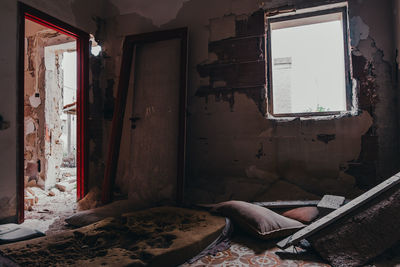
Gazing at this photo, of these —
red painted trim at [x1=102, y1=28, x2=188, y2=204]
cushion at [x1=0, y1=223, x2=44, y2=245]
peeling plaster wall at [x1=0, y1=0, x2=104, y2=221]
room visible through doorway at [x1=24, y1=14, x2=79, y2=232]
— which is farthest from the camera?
room visible through doorway at [x1=24, y1=14, x2=79, y2=232]

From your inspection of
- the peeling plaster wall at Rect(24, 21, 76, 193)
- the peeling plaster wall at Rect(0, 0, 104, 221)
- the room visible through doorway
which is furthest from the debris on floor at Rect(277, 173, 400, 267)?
the peeling plaster wall at Rect(24, 21, 76, 193)

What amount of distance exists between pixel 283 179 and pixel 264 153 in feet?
1.20

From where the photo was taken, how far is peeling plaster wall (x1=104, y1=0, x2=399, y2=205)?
2861mm

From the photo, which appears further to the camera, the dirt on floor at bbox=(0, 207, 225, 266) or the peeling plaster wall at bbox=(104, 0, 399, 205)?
the peeling plaster wall at bbox=(104, 0, 399, 205)

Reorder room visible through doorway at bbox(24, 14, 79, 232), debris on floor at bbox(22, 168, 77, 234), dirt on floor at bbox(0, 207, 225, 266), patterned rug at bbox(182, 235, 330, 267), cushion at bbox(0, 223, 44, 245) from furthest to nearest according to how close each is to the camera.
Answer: room visible through doorway at bbox(24, 14, 79, 232), debris on floor at bbox(22, 168, 77, 234), cushion at bbox(0, 223, 44, 245), patterned rug at bbox(182, 235, 330, 267), dirt on floor at bbox(0, 207, 225, 266)

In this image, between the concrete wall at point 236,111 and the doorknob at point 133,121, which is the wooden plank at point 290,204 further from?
the doorknob at point 133,121

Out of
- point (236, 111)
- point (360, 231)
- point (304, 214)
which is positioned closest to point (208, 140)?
point (236, 111)

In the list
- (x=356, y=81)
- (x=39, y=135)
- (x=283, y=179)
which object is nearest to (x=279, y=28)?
(x=356, y=81)

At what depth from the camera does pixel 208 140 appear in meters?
3.44

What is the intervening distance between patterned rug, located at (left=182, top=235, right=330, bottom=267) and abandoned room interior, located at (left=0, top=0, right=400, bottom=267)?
1cm

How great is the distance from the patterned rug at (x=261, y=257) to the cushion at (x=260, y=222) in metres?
0.10

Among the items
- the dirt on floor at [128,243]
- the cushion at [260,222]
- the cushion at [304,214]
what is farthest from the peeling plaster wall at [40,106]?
the cushion at [304,214]

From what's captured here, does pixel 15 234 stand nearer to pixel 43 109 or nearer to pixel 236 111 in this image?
pixel 236 111

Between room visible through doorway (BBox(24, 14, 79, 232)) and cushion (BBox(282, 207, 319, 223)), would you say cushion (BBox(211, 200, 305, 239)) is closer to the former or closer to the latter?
cushion (BBox(282, 207, 319, 223))
